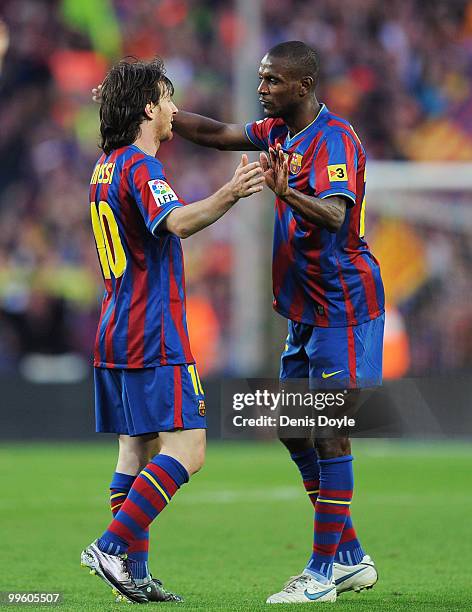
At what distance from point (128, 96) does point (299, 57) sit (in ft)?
2.52

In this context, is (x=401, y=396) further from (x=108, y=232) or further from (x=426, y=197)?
(x=108, y=232)

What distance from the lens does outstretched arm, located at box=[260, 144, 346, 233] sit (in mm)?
4805

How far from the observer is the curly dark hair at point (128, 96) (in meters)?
4.98

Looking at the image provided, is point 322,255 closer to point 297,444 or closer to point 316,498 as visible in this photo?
point 297,444

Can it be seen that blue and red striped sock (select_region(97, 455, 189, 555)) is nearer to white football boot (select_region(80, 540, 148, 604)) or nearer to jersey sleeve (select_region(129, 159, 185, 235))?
white football boot (select_region(80, 540, 148, 604))

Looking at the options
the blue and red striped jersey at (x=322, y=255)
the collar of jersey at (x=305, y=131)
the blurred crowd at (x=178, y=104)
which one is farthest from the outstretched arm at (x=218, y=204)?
the blurred crowd at (x=178, y=104)

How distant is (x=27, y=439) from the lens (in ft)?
42.8

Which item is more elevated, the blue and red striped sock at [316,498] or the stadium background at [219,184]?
the stadium background at [219,184]

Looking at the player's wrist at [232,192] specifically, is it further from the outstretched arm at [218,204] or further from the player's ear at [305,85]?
the player's ear at [305,85]

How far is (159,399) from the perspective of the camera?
15.9ft

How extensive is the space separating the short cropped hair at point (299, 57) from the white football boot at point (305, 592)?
1.99 m

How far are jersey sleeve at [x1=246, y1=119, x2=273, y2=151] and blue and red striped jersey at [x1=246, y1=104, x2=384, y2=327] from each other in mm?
287

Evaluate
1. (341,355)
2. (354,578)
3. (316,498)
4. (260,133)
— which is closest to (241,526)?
(316,498)

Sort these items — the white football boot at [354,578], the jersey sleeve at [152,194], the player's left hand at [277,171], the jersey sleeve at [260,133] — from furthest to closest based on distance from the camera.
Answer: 1. the jersey sleeve at [260,133]
2. the white football boot at [354,578]
3. the player's left hand at [277,171]
4. the jersey sleeve at [152,194]
